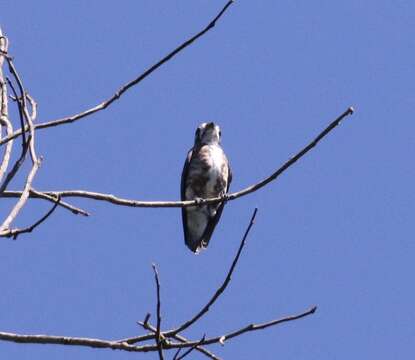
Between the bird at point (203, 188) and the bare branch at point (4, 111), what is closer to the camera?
the bare branch at point (4, 111)

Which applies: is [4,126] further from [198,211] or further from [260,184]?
[198,211]

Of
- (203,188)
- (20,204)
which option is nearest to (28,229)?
(20,204)

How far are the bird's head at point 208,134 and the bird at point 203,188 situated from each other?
276 mm

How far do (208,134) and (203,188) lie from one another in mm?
953

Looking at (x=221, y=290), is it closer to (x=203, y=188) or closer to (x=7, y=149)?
(x=7, y=149)

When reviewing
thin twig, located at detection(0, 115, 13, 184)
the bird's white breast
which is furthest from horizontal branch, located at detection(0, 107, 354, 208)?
the bird's white breast

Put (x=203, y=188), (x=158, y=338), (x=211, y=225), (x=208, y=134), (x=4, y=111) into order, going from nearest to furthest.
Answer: (x=158, y=338) → (x=4, y=111) → (x=203, y=188) → (x=211, y=225) → (x=208, y=134)

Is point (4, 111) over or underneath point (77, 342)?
over

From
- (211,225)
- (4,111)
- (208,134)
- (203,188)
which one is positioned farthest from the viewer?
(208,134)

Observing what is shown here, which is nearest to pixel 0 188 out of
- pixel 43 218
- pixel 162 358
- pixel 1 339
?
pixel 43 218

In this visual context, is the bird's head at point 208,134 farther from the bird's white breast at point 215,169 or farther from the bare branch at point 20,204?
the bare branch at point 20,204

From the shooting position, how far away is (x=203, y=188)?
9.12 meters

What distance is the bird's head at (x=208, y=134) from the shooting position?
9852 mm

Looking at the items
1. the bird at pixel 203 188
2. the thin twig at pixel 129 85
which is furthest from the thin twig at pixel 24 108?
the bird at pixel 203 188
